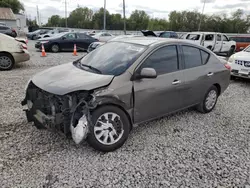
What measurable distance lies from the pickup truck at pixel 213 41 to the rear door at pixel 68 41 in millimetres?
7557

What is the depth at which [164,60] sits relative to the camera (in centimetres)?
348

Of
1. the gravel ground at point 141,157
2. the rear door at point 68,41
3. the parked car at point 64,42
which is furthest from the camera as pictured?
the rear door at point 68,41

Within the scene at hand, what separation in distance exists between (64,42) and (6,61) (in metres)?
6.66

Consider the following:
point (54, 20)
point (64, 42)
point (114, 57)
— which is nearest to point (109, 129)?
point (114, 57)

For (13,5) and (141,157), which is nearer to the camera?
(141,157)

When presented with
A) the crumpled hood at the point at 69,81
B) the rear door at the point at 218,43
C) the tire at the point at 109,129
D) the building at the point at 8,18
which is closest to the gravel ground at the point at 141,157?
the tire at the point at 109,129

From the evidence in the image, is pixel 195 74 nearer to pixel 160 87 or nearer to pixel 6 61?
pixel 160 87

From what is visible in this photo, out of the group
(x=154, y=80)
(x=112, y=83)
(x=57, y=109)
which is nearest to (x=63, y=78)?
(x=57, y=109)

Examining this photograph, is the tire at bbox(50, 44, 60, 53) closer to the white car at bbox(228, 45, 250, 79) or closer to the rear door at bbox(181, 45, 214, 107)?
the white car at bbox(228, 45, 250, 79)

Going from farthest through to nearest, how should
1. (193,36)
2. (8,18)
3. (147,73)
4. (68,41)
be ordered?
(8,18) → (68,41) → (193,36) → (147,73)

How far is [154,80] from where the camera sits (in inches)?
128

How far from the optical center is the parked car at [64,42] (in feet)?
44.2

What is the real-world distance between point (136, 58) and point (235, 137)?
2179 millimetres

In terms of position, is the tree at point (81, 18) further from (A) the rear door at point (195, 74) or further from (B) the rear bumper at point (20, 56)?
(A) the rear door at point (195, 74)
